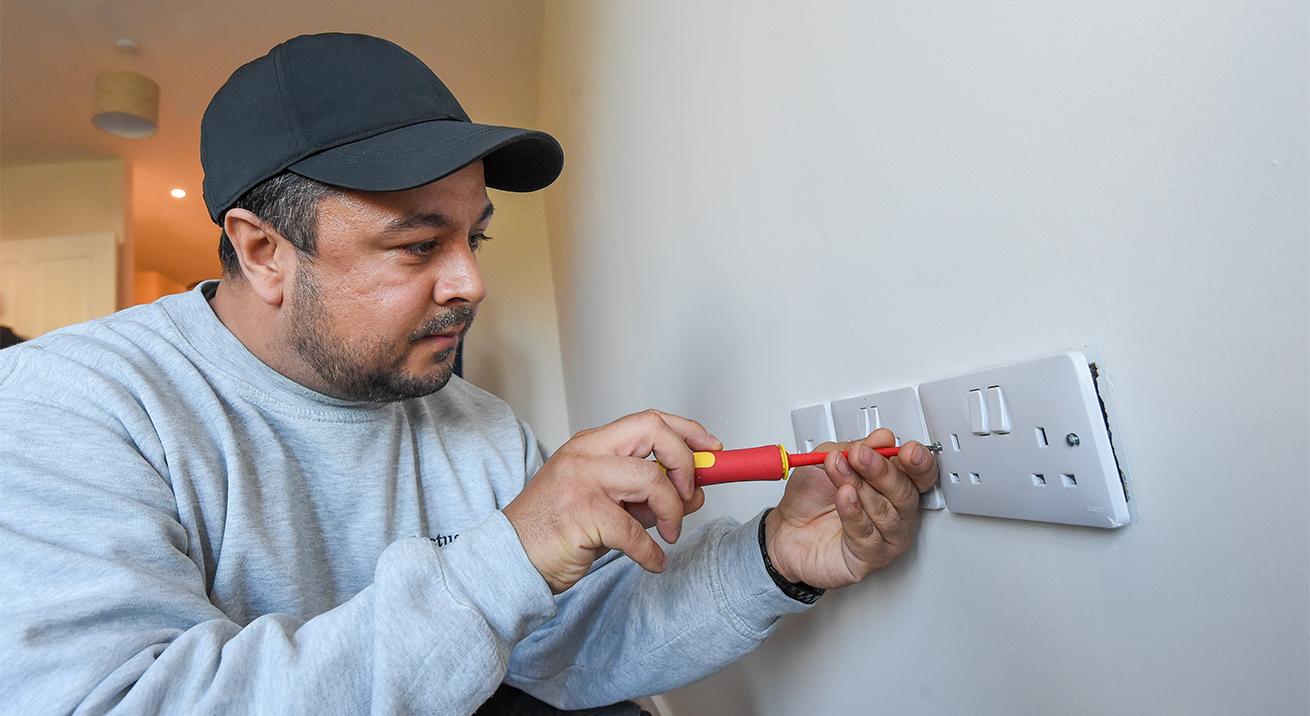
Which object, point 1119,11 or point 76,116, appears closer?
point 1119,11

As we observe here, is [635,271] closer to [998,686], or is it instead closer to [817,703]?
[817,703]

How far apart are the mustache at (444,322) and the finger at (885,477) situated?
1.44ft

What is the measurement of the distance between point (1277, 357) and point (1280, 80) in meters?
0.09

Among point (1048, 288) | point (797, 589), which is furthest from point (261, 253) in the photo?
point (1048, 288)

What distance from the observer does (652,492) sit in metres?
0.52

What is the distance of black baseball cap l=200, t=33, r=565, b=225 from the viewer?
2.16 ft

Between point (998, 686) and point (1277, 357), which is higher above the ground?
point (1277, 357)

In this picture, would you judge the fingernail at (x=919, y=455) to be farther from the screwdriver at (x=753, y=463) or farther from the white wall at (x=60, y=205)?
the white wall at (x=60, y=205)

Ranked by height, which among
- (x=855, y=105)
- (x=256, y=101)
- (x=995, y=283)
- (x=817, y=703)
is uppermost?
(x=256, y=101)

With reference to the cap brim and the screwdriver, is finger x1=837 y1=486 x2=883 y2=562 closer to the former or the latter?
the screwdriver

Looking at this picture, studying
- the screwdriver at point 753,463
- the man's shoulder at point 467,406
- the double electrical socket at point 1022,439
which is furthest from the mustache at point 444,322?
the double electrical socket at point 1022,439

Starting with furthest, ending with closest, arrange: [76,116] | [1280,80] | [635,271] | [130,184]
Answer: [130,184] < [76,116] < [635,271] < [1280,80]

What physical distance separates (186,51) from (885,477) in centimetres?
311

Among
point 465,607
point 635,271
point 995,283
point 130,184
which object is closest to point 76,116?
point 130,184
